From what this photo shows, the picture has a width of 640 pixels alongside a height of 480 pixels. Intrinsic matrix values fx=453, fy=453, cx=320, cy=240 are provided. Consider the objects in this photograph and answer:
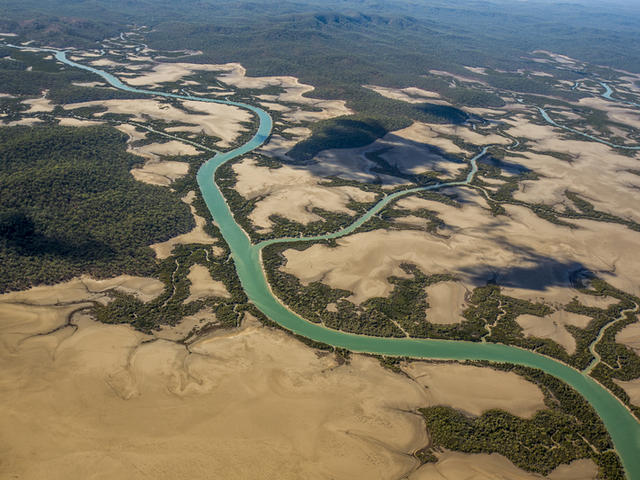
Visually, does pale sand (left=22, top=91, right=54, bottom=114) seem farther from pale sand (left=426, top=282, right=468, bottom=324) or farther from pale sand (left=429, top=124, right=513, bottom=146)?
pale sand (left=426, top=282, right=468, bottom=324)

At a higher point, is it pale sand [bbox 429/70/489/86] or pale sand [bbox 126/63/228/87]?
pale sand [bbox 429/70/489/86]

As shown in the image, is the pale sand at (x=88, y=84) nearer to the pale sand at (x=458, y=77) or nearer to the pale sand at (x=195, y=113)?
the pale sand at (x=195, y=113)

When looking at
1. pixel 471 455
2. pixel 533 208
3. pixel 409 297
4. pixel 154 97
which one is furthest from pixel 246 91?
pixel 471 455

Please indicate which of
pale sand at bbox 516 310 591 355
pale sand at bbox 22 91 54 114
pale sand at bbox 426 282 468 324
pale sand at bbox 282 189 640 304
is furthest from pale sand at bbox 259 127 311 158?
pale sand at bbox 516 310 591 355

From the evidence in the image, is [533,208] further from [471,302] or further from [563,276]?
[471,302]

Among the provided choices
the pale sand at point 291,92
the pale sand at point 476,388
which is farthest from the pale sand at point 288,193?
the pale sand at point 291,92

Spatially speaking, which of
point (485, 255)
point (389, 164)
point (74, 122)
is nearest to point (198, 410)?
point (485, 255)
